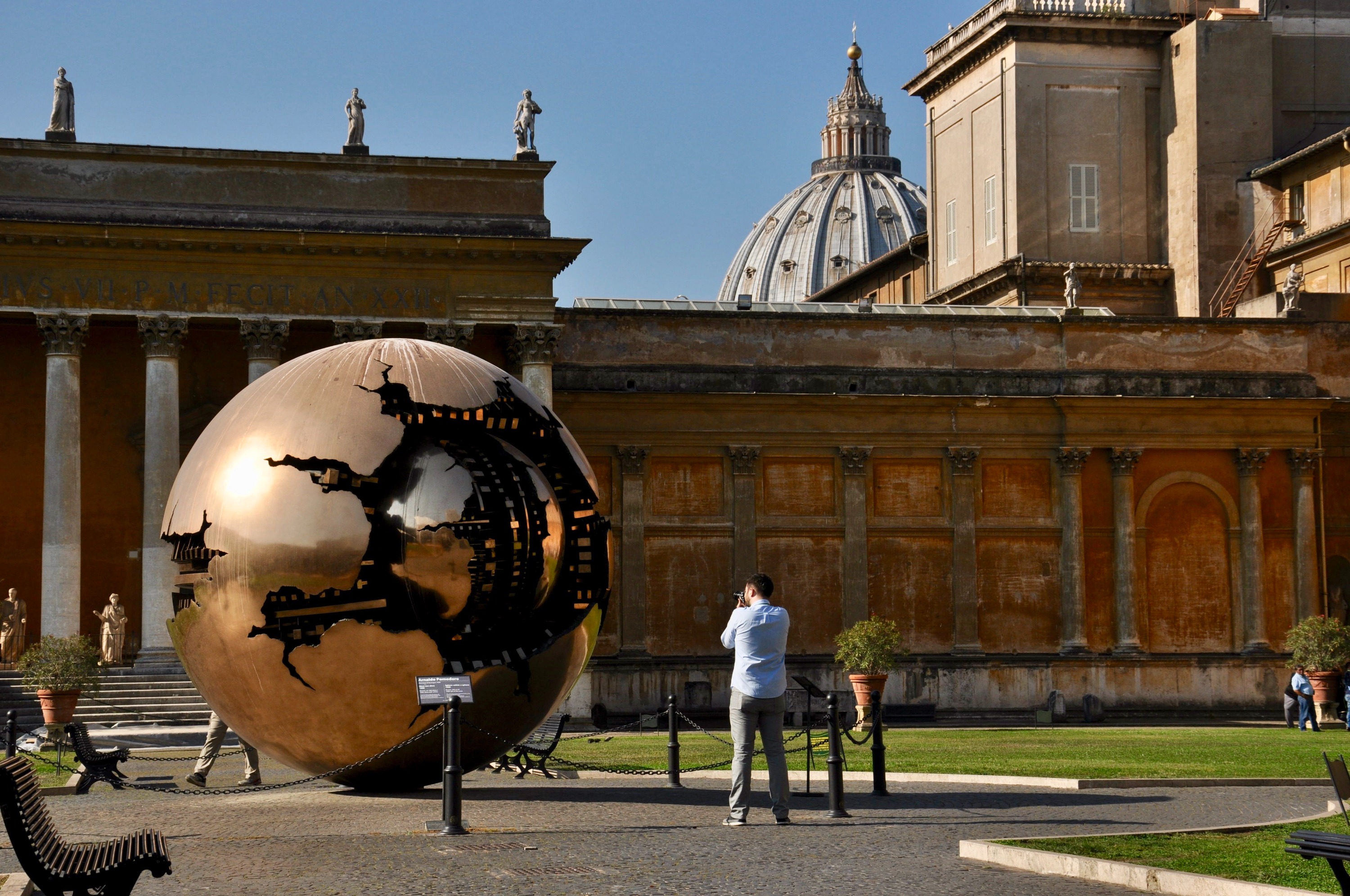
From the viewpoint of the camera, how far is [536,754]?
19.9 metres

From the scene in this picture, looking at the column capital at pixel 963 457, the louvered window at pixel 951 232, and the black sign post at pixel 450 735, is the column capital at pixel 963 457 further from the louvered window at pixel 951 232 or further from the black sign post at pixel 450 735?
the black sign post at pixel 450 735

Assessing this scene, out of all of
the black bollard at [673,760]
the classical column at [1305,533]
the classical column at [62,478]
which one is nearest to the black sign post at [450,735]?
the black bollard at [673,760]

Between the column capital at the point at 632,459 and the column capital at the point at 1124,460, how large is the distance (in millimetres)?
10619

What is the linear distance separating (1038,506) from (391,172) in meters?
16.2

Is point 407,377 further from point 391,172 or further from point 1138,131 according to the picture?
point 1138,131

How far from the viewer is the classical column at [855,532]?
1642 inches

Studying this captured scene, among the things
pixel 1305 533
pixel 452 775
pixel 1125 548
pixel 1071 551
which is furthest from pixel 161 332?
pixel 1305 533

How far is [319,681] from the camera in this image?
1502cm

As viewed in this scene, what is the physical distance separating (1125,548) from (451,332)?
52.7 feet

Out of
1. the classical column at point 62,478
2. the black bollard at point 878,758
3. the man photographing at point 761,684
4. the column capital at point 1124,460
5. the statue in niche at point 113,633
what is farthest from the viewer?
the column capital at point 1124,460

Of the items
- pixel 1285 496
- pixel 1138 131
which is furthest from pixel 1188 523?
pixel 1138 131

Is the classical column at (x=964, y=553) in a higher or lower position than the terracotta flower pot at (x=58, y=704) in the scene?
higher

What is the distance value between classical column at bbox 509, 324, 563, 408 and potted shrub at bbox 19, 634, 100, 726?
11266mm

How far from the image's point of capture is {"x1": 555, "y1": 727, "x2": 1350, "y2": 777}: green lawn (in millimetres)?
20859
